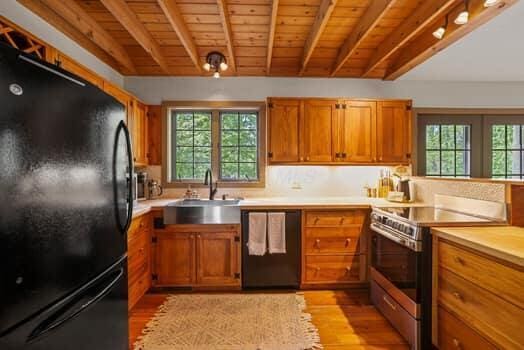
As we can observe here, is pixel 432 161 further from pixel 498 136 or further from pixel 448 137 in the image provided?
pixel 498 136

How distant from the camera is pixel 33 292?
1.01 m

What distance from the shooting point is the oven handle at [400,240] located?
206cm

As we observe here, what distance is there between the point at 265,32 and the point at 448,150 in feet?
8.94

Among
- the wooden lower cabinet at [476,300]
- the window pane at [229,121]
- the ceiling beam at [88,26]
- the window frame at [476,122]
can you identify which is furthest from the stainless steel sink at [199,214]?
the window frame at [476,122]

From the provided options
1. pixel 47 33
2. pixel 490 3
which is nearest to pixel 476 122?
pixel 490 3

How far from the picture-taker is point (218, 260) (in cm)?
304

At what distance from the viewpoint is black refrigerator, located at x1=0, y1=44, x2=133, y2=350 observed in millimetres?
931

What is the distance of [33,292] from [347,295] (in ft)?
8.82

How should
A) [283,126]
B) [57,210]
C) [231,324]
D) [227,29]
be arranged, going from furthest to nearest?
[283,126], [227,29], [231,324], [57,210]

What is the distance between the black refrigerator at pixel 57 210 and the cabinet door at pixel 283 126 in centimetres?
207

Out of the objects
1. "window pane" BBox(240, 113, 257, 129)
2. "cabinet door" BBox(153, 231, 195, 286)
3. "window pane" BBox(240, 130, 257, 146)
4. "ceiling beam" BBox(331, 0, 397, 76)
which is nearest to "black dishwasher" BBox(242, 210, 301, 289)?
"cabinet door" BBox(153, 231, 195, 286)

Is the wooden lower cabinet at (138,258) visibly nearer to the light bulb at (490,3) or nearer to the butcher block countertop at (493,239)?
the butcher block countertop at (493,239)

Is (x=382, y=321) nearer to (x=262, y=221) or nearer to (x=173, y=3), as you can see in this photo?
(x=262, y=221)

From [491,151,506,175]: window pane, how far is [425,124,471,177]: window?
31 centimetres
